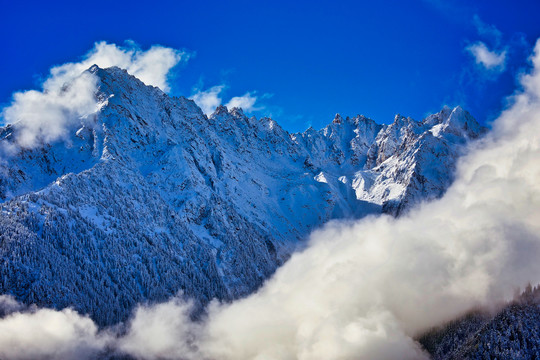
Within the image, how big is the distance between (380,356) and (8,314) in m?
135

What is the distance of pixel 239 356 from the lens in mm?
197125

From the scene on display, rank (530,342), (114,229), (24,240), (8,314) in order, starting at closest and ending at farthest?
(8,314), (24,240), (530,342), (114,229)

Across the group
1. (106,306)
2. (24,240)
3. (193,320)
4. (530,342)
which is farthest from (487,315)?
(24,240)

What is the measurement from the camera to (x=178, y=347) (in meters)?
183

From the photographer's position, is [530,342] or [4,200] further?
[4,200]

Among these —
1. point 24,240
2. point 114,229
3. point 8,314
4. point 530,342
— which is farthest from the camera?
point 114,229

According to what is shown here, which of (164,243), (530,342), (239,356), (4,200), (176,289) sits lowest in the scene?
(530,342)

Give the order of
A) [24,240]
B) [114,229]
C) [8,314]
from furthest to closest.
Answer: [114,229] → [24,240] → [8,314]

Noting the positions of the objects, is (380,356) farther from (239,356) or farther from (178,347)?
(178,347)

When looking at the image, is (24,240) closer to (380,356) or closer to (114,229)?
(114,229)

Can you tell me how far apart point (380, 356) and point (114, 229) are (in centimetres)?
11694

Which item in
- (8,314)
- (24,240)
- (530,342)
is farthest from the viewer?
(530,342)

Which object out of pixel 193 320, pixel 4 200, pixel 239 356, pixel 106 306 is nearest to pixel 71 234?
pixel 106 306

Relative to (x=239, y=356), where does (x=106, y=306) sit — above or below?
above
